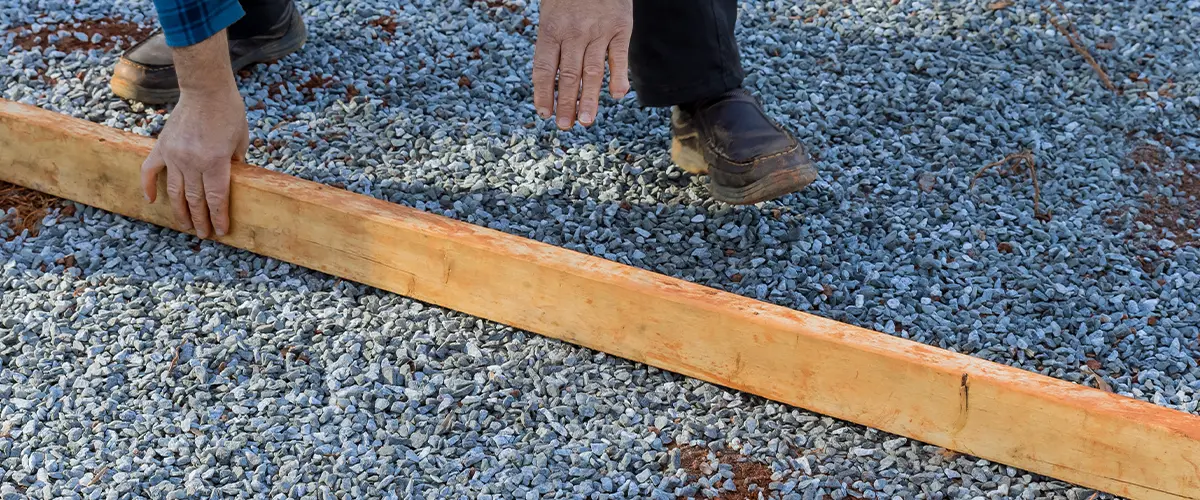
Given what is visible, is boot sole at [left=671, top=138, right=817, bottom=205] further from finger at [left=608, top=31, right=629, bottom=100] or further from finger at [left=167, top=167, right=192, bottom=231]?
finger at [left=167, top=167, right=192, bottom=231]

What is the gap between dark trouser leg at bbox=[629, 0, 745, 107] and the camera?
289 cm

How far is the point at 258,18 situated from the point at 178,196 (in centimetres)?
99

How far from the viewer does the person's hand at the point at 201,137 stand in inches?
102

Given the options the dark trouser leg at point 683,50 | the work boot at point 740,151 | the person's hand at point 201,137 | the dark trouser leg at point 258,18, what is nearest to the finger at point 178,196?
the person's hand at point 201,137

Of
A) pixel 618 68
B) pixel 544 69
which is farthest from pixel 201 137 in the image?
pixel 618 68

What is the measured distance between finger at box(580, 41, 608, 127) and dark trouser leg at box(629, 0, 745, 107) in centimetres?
73

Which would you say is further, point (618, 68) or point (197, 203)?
point (197, 203)

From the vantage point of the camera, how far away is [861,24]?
3.92 metres

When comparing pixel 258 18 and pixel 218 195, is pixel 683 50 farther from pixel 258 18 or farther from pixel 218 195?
pixel 258 18

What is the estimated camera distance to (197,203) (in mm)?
2689

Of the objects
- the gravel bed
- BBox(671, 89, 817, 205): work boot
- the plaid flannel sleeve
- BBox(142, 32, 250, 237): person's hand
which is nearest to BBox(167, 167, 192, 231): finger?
BBox(142, 32, 250, 237): person's hand

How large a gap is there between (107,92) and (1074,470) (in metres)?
2.93

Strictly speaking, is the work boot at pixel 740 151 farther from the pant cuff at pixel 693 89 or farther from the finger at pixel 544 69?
the finger at pixel 544 69

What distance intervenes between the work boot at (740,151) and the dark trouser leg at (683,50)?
0.23 ft
